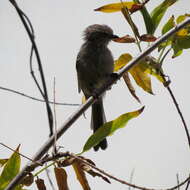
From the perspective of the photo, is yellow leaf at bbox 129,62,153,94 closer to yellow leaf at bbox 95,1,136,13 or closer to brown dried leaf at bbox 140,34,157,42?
brown dried leaf at bbox 140,34,157,42

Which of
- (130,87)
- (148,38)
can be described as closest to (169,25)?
(148,38)

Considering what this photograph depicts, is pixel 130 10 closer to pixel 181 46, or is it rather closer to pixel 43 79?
pixel 181 46

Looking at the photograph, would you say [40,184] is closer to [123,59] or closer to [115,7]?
[123,59]

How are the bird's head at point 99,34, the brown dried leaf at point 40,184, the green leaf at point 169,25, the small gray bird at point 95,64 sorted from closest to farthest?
the brown dried leaf at point 40,184, the green leaf at point 169,25, the small gray bird at point 95,64, the bird's head at point 99,34

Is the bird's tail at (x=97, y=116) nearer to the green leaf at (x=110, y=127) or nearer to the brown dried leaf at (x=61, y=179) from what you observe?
the green leaf at (x=110, y=127)

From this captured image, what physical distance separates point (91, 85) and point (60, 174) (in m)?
2.93

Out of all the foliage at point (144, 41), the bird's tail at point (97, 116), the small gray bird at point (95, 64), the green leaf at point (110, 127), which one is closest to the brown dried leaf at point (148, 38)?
the foliage at point (144, 41)

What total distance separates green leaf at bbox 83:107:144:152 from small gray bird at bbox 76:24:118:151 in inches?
97.1

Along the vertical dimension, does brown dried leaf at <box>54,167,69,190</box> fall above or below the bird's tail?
below

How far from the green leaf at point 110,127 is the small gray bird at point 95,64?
247cm

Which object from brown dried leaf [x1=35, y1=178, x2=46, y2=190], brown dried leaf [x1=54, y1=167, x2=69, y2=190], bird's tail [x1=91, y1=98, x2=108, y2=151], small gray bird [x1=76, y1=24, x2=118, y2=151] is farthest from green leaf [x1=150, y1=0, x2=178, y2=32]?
bird's tail [x1=91, y1=98, x2=108, y2=151]

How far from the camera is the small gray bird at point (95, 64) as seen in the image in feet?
15.7

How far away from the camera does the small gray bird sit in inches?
188

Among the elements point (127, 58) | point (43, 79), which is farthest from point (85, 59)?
point (43, 79)
